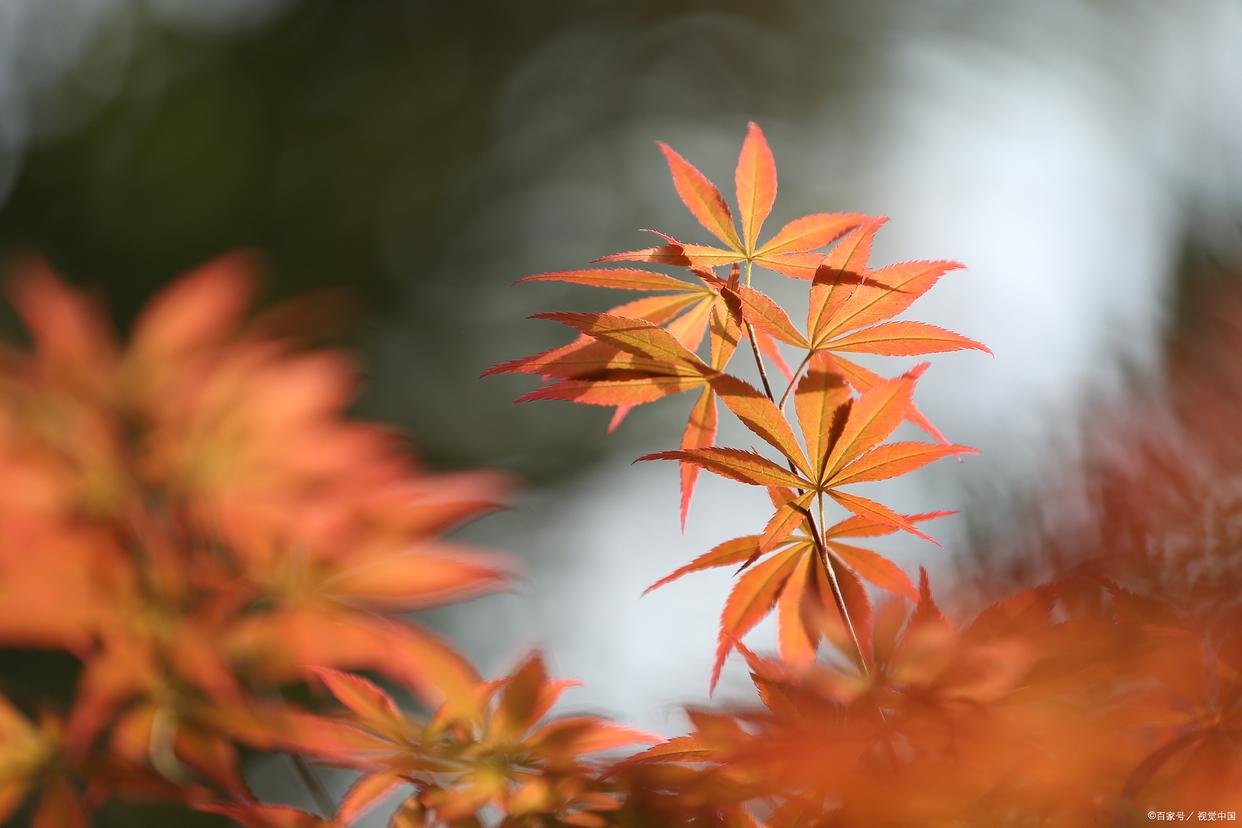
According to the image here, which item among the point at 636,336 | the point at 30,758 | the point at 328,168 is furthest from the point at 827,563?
the point at 328,168

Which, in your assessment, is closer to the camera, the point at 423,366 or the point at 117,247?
the point at 117,247

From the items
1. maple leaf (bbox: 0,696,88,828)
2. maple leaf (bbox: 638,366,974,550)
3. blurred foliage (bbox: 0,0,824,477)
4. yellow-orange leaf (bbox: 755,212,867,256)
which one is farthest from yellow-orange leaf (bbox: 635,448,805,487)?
blurred foliage (bbox: 0,0,824,477)

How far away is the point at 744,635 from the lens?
40 centimetres

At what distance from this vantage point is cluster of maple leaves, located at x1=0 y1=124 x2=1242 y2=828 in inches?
13.0

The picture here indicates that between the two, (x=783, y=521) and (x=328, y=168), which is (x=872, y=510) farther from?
(x=328, y=168)

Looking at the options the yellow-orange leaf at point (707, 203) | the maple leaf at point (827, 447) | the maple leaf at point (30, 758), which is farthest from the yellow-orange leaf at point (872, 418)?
the maple leaf at point (30, 758)

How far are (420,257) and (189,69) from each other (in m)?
0.87

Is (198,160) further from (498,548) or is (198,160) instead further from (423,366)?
(498,548)

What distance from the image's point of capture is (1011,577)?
47cm

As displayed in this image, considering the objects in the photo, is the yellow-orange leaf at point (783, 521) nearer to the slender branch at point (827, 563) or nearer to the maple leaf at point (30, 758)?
the slender branch at point (827, 563)

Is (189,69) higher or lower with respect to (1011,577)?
higher

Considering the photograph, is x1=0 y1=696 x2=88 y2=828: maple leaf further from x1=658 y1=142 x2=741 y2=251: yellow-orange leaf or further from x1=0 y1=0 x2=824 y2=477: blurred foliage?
x1=0 y1=0 x2=824 y2=477: blurred foliage

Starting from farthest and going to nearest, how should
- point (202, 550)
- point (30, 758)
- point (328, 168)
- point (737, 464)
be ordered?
point (328, 168) < point (202, 550) < point (30, 758) < point (737, 464)

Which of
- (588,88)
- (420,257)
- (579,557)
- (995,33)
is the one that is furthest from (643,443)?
(995,33)
